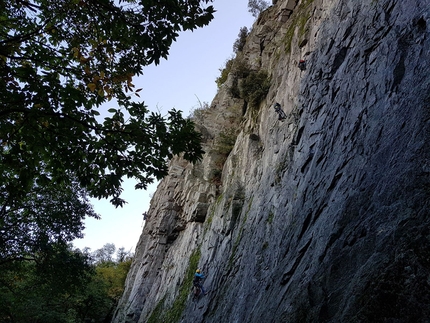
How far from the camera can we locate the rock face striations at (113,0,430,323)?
17.4 ft

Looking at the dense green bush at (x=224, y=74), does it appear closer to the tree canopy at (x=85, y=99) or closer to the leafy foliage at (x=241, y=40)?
the leafy foliage at (x=241, y=40)

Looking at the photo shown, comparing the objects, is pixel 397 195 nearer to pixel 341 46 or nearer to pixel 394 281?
pixel 394 281

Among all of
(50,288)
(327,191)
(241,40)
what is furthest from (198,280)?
(241,40)

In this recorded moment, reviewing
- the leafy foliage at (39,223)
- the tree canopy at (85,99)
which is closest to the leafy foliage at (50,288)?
the leafy foliage at (39,223)

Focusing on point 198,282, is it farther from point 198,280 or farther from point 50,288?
point 50,288

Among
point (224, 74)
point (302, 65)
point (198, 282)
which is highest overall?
point (224, 74)

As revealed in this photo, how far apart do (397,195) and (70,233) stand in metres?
17.1

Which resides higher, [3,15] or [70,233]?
[3,15]

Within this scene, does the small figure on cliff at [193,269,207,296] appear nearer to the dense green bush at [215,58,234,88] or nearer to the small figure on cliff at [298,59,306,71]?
the small figure on cliff at [298,59,306,71]

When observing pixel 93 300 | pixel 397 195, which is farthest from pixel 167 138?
pixel 93 300

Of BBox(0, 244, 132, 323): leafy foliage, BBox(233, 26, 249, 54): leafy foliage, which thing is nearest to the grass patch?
BBox(0, 244, 132, 323): leafy foliage

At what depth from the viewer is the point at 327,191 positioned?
27.2ft

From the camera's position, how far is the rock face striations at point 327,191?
5309 mm

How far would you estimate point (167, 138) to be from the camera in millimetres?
6176
